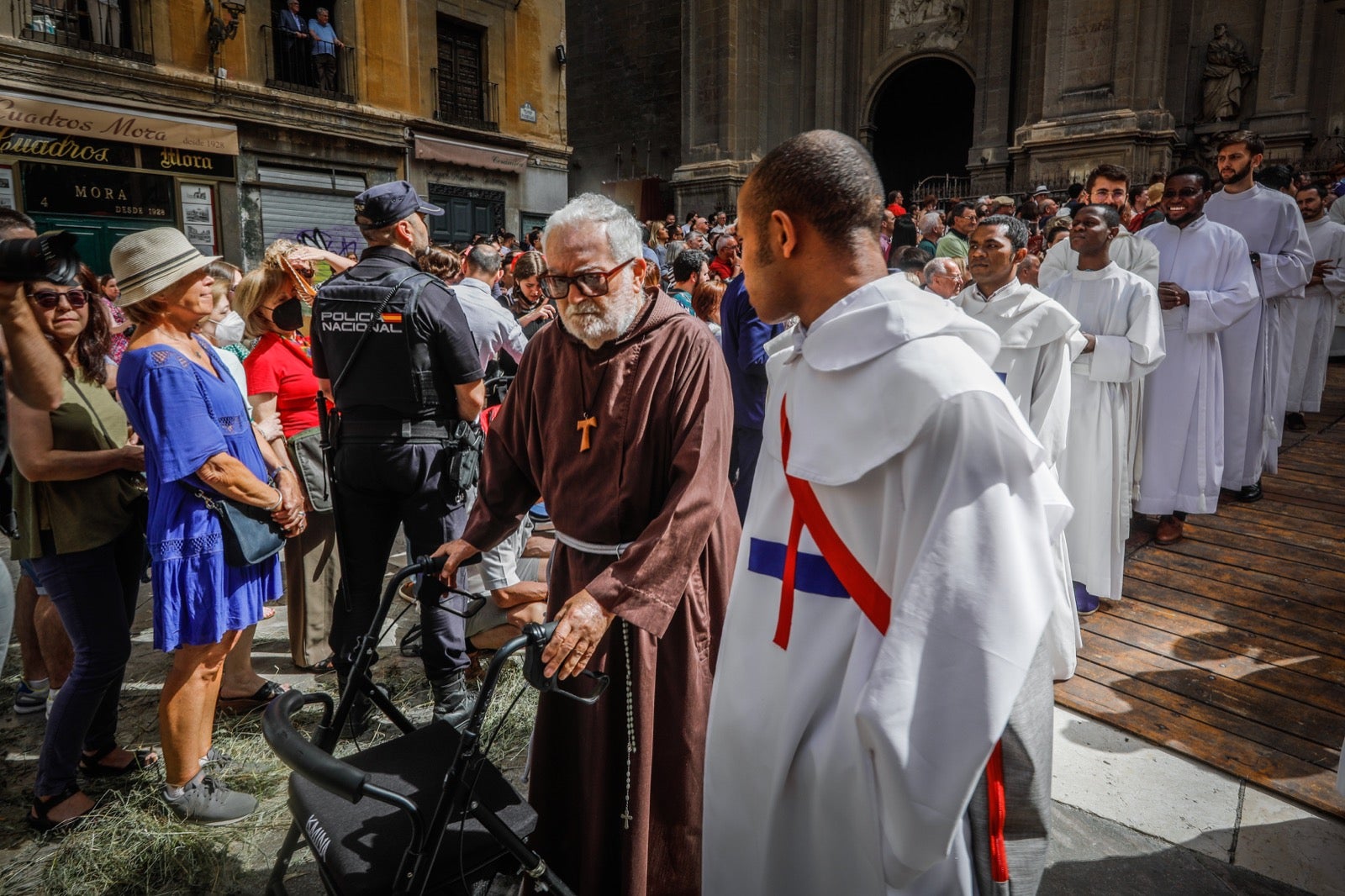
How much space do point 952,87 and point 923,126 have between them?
1352 mm

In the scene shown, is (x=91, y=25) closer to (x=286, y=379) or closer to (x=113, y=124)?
(x=113, y=124)

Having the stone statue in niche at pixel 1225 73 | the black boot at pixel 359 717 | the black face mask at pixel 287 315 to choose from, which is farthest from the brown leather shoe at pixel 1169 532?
the stone statue in niche at pixel 1225 73

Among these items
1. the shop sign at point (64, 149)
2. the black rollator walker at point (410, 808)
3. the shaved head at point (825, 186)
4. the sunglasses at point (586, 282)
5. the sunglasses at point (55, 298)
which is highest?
the shop sign at point (64, 149)

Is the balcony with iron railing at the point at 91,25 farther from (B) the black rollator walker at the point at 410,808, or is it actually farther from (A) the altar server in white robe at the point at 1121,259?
(B) the black rollator walker at the point at 410,808

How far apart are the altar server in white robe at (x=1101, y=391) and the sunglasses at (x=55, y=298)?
182 inches

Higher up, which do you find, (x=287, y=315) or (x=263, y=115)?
(x=263, y=115)

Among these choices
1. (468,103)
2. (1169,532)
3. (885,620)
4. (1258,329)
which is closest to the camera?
(885,620)

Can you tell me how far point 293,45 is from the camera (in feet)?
55.7

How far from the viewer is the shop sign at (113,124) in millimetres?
13297

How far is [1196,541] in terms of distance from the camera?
18.0 ft

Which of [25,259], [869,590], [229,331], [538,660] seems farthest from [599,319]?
[229,331]

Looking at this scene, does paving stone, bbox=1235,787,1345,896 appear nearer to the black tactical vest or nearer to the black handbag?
the black tactical vest

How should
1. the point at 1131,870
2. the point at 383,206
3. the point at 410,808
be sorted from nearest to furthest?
the point at 410,808 → the point at 1131,870 → the point at 383,206

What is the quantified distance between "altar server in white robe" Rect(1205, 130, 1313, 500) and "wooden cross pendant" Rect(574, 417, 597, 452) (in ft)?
17.6
